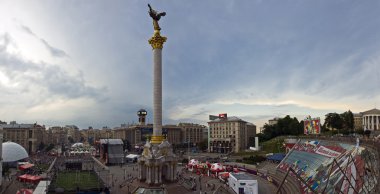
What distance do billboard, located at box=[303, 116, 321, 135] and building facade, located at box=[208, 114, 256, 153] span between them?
45.7 m

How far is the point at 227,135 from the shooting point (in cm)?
11981

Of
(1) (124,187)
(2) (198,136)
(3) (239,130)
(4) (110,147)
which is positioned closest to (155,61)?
(1) (124,187)

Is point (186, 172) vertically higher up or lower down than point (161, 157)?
lower down

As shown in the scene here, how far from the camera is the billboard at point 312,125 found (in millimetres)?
68812

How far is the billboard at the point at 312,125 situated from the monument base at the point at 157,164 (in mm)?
37370

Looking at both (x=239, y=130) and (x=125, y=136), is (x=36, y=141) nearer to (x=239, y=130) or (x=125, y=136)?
(x=125, y=136)

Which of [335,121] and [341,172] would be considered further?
[335,121]

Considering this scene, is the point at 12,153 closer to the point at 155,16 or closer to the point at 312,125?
the point at 155,16

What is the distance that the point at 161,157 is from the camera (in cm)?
4575

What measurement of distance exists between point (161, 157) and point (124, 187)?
321 inches

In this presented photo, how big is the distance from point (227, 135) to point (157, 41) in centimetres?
A: 7562

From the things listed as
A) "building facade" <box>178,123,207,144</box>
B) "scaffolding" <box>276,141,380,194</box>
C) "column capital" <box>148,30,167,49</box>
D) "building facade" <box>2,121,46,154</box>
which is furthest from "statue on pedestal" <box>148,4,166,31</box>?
"building facade" <box>178,123,207,144</box>

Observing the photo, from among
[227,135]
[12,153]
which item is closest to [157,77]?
[12,153]

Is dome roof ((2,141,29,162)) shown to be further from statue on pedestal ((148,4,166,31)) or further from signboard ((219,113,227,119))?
signboard ((219,113,227,119))
